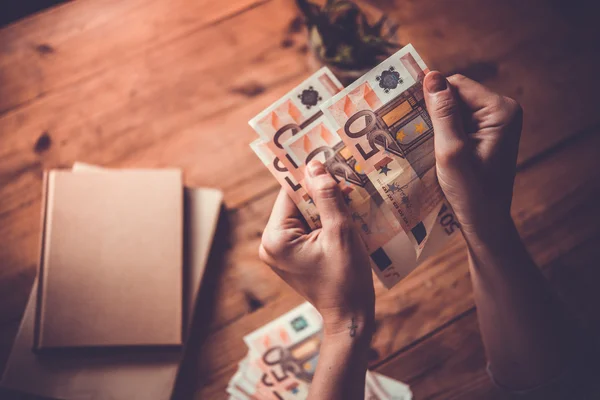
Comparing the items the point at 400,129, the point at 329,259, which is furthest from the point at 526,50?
the point at 329,259

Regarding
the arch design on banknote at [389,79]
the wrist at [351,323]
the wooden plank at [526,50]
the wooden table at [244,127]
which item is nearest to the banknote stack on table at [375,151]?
the arch design on banknote at [389,79]

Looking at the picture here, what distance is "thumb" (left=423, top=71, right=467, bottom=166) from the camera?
2.61 ft

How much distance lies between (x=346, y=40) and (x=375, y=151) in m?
0.28

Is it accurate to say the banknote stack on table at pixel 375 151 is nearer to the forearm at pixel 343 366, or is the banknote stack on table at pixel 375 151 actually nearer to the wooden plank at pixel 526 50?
the forearm at pixel 343 366

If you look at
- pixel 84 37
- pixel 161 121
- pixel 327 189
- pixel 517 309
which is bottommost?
pixel 517 309

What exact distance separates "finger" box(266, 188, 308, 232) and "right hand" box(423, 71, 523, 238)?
10.5 inches

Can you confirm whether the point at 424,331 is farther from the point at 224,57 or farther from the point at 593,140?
the point at 224,57

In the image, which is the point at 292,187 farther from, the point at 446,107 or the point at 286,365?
the point at 286,365

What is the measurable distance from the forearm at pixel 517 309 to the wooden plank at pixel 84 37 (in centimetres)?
79

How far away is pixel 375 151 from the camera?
854 millimetres

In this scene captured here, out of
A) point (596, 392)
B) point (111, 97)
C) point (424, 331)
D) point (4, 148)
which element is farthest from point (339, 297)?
point (4, 148)

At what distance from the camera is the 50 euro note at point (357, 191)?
88 cm

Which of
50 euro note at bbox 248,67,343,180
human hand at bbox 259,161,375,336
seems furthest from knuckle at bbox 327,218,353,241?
50 euro note at bbox 248,67,343,180

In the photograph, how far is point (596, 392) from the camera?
0.93m
